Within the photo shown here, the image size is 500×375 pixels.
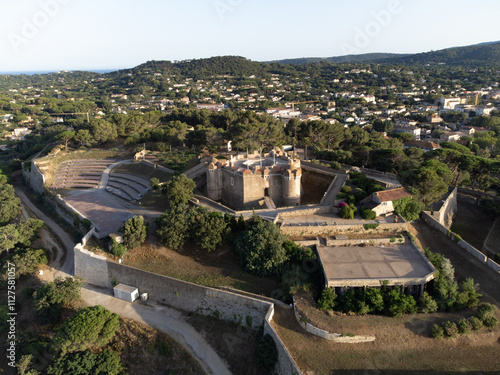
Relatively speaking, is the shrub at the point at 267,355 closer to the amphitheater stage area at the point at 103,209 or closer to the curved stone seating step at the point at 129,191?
the amphitheater stage area at the point at 103,209

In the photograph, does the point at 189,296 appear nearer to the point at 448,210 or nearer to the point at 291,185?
the point at 291,185

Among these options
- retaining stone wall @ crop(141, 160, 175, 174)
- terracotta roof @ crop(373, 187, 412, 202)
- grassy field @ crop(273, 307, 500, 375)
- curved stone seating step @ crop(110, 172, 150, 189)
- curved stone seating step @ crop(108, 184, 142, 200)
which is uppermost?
terracotta roof @ crop(373, 187, 412, 202)

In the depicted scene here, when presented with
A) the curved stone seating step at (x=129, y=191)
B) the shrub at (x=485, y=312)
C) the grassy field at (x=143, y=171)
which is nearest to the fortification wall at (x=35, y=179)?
the grassy field at (x=143, y=171)

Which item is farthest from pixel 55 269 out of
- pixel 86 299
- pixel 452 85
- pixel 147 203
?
pixel 452 85

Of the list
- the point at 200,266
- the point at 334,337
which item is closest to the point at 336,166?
the point at 200,266

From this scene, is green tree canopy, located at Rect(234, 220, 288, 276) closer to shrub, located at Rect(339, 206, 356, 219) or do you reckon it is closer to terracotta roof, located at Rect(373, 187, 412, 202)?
shrub, located at Rect(339, 206, 356, 219)

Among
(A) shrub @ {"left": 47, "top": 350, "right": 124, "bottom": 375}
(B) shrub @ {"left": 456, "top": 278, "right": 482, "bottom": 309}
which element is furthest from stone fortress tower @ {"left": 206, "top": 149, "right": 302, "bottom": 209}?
(A) shrub @ {"left": 47, "top": 350, "right": 124, "bottom": 375}
